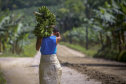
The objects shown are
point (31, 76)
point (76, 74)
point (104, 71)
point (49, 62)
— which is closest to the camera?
point (49, 62)

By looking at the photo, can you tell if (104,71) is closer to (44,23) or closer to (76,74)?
(76,74)

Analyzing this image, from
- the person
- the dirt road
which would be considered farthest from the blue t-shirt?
the dirt road

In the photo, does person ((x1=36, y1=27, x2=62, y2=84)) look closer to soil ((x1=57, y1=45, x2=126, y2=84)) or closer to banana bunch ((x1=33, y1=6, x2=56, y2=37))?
banana bunch ((x1=33, y1=6, x2=56, y2=37))

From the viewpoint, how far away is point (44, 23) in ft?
19.9

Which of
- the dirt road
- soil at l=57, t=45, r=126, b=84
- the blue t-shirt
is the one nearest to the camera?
the blue t-shirt

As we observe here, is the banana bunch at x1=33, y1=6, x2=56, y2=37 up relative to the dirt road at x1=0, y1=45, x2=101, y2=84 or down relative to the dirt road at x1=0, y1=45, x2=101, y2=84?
up

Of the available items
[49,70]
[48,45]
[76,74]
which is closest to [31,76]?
[76,74]

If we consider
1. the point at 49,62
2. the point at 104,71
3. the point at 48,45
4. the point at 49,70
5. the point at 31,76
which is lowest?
the point at 104,71

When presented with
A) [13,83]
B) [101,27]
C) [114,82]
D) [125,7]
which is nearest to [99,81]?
[114,82]

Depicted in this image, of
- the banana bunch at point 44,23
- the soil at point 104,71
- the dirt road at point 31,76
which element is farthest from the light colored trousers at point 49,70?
the soil at point 104,71

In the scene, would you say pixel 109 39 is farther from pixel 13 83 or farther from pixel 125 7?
pixel 13 83

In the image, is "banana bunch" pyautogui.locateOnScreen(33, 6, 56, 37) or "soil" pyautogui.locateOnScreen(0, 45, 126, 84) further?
"soil" pyautogui.locateOnScreen(0, 45, 126, 84)

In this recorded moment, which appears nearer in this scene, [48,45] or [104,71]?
[48,45]

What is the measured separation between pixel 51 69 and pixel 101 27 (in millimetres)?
17885
